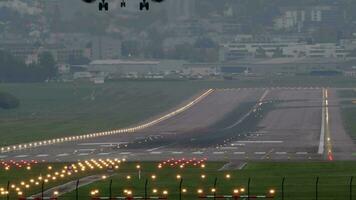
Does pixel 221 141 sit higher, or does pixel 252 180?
pixel 252 180

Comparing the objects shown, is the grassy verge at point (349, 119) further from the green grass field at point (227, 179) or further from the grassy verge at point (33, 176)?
the grassy verge at point (33, 176)

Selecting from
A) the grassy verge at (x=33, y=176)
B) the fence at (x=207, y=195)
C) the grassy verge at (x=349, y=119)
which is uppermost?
the fence at (x=207, y=195)

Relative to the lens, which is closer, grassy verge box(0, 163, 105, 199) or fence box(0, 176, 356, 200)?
fence box(0, 176, 356, 200)

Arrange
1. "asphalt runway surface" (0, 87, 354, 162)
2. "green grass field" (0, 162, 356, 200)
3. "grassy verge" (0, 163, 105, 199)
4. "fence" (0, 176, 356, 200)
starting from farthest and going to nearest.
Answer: "asphalt runway surface" (0, 87, 354, 162)
"grassy verge" (0, 163, 105, 199)
"green grass field" (0, 162, 356, 200)
"fence" (0, 176, 356, 200)

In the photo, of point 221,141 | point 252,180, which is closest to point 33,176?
point 252,180

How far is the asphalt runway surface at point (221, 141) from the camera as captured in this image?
131000 millimetres

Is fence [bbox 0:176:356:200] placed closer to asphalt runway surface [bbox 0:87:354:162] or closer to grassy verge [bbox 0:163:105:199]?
grassy verge [bbox 0:163:105:199]

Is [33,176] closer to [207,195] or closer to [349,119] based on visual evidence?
[207,195]

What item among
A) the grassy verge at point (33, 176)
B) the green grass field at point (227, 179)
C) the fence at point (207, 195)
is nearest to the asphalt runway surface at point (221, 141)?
the grassy verge at point (33, 176)

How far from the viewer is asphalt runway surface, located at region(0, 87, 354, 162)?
430 ft

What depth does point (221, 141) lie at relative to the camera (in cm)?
15075

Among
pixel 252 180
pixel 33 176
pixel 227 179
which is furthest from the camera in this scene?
pixel 33 176

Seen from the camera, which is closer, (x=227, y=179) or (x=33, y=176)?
(x=227, y=179)

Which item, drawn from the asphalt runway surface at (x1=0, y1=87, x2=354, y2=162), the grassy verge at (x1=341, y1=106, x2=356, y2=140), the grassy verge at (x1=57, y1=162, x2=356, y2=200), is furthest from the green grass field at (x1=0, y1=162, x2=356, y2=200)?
the grassy verge at (x1=341, y1=106, x2=356, y2=140)
